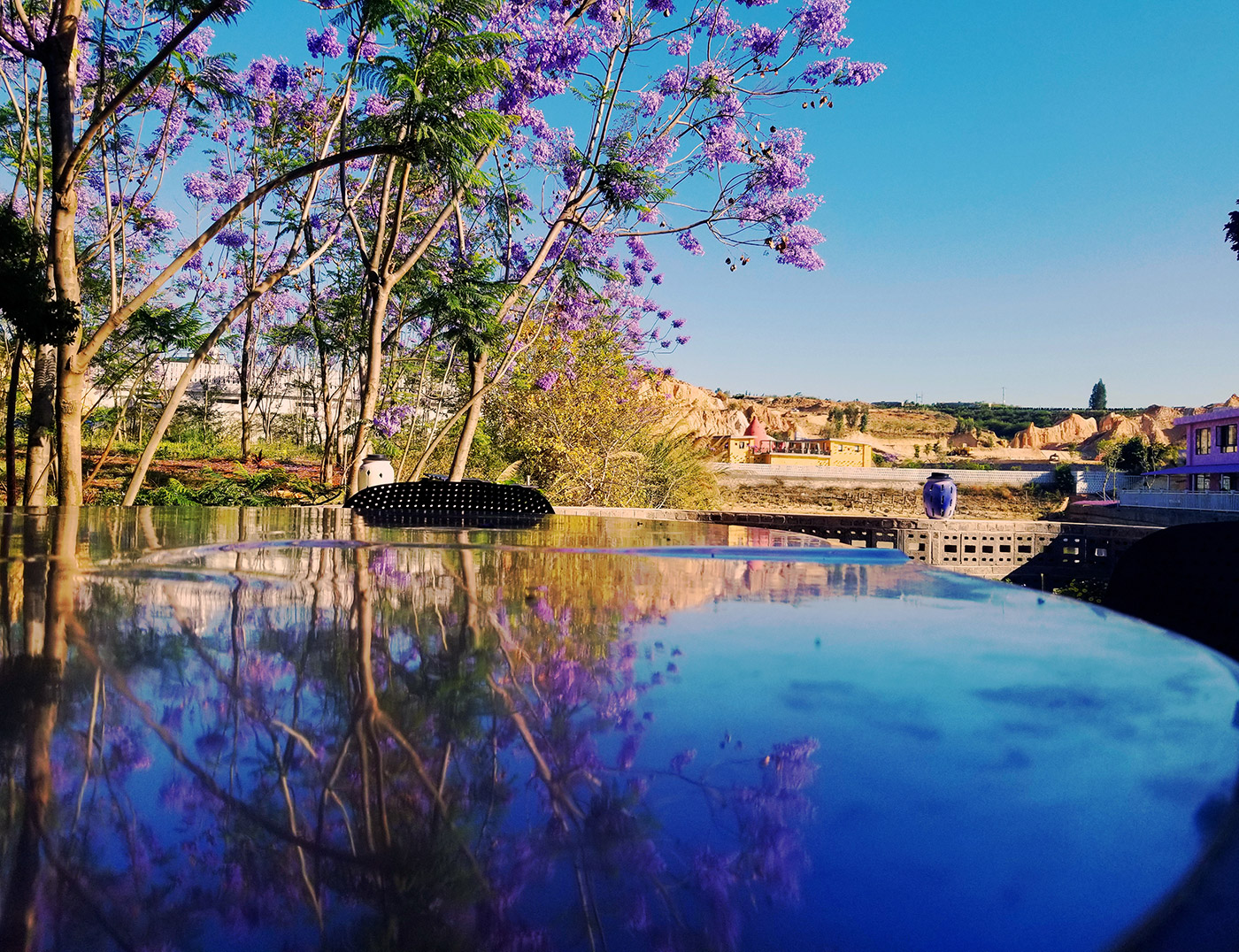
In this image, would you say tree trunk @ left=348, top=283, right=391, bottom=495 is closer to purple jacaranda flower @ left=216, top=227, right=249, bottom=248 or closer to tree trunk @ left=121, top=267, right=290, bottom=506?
tree trunk @ left=121, top=267, right=290, bottom=506

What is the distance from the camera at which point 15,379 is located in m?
3.65

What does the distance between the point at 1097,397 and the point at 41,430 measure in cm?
6503

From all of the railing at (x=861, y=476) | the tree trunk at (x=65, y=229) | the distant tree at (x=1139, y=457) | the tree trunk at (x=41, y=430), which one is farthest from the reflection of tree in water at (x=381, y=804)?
the distant tree at (x=1139, y=457)

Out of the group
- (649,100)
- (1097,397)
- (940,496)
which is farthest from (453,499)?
(1097,397)

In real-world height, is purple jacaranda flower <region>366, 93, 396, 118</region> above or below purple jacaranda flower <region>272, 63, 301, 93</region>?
below

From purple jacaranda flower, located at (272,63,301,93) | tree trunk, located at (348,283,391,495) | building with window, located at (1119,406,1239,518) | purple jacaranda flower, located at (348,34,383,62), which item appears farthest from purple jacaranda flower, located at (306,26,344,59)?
building with window, located at (1119,406,1239,518)

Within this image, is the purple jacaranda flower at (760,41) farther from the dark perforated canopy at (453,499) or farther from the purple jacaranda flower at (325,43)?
the dark perforated canopy at (453,499)

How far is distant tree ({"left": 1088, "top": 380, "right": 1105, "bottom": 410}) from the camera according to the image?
5478 cm

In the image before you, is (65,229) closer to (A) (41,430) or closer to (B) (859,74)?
(A) (41,430)

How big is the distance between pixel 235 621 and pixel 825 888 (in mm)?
506

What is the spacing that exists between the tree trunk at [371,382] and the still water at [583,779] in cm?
470

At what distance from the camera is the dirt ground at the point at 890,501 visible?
21.9 m

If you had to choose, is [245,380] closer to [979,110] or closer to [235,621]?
[235,621]

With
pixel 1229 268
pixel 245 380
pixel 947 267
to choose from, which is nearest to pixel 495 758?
pixel 245 380
